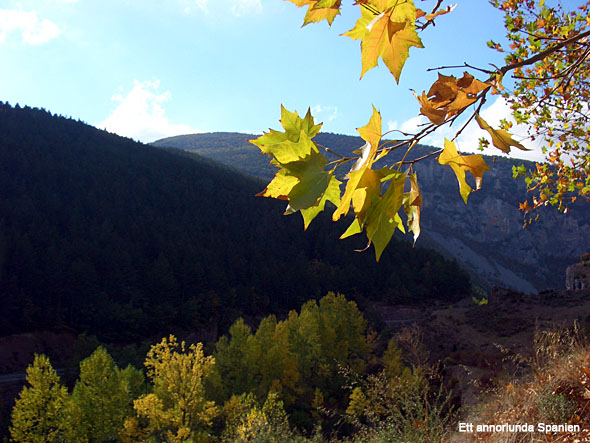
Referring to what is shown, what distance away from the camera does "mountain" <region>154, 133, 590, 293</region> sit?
100 m

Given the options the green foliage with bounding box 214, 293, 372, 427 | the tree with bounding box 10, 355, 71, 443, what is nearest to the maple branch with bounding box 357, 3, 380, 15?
the tree with bounding box 10, 355, 71, 443

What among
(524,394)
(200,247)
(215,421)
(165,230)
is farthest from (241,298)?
(524,394)

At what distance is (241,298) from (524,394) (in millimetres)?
39173

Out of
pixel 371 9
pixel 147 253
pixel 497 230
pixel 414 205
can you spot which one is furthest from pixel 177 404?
pixel 497 230

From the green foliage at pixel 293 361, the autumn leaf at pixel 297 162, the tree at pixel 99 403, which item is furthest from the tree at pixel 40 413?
the autumn leaf at pixel 297 162

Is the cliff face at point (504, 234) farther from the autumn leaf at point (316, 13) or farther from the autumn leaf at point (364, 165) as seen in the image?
the autumn leaf at point (364, 165)

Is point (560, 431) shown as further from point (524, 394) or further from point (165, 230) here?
point (165, 230)

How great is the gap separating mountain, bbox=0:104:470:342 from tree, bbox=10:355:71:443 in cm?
2298

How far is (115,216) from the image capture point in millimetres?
47562

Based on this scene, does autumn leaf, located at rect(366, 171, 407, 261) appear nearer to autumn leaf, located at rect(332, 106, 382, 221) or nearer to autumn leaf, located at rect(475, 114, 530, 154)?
autumn leaf, located at rect(332, 106, 382, 221)

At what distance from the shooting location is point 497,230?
108 m

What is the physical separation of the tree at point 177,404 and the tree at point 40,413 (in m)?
1.99

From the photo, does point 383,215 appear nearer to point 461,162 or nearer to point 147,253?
point 461,162

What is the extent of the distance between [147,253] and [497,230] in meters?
94.3
